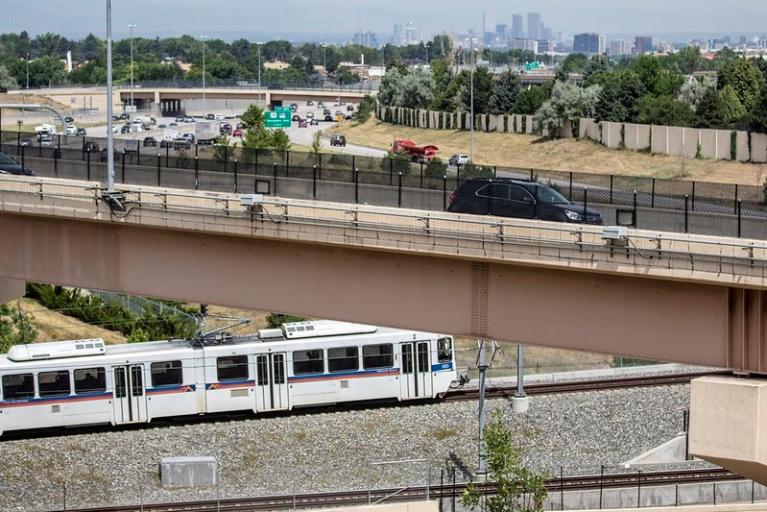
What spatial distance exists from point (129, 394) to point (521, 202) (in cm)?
1037

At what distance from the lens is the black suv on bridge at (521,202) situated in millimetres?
21000

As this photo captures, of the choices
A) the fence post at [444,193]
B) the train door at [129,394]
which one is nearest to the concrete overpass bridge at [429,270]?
the fence post at [444,193]

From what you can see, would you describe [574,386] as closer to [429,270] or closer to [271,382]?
[271,382]

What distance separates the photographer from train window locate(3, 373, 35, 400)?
27.2 metres

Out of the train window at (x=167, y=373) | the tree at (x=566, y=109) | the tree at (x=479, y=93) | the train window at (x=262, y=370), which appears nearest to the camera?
the train window at (x=167, y=373)

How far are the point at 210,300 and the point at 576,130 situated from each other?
55.1 metres

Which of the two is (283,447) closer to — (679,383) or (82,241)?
(82,241)

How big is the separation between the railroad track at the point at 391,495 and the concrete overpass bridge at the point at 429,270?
4.16 m

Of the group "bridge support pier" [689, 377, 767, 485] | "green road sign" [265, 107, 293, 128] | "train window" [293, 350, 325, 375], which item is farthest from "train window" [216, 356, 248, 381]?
"green road sign" [265, 107, 293, 128]

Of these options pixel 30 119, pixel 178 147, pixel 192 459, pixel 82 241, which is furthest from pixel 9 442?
pixel 30 119

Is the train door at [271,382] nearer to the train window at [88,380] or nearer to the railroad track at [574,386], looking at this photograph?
the train window at [88,380]

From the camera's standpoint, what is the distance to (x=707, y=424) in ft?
56.3

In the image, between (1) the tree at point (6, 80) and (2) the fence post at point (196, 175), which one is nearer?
(2) the fence post at point (196, 175)

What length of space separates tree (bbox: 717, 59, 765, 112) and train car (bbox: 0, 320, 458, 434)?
159 feet
